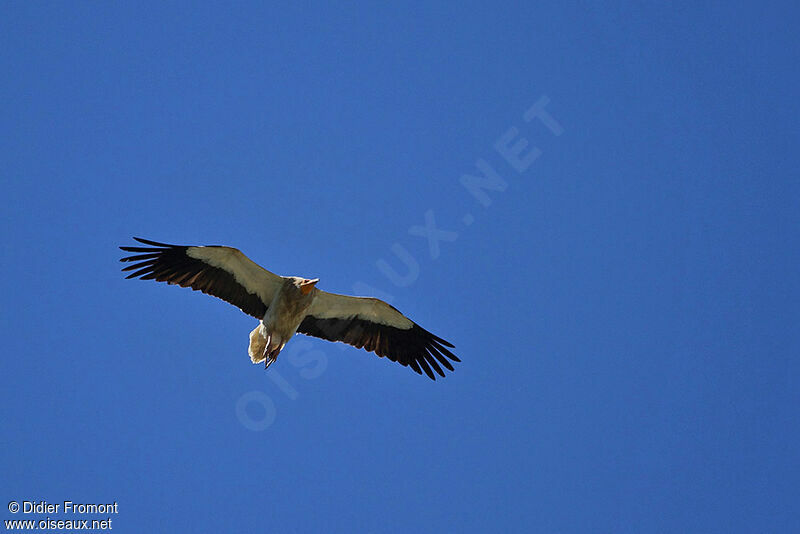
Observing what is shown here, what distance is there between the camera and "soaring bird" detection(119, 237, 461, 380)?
1664 centimetres

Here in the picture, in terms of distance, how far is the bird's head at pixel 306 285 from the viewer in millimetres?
16578

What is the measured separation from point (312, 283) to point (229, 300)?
5.11 feet

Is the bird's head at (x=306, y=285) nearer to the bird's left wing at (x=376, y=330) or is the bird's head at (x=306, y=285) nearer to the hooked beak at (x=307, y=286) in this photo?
the hooked beak at (x=307, y=286)

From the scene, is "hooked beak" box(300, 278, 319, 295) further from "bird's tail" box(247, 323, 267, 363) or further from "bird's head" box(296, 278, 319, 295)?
"bird's tail" box(247, 323, 267, 363)

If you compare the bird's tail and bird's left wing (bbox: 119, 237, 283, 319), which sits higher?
bird's left wing (bbox: 119, 237, 283, 319)

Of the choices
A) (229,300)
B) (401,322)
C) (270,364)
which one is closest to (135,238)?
(229,300)

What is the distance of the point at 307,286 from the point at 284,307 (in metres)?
0.56

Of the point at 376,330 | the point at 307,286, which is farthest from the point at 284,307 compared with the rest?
the point at 376,330

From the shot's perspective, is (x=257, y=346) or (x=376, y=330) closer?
(x=257, y=346)

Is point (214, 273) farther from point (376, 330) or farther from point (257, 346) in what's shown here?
point (376, 330)

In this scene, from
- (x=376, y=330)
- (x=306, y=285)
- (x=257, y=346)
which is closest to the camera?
(x=306, y=285)

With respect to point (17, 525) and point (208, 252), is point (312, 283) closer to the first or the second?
point (208, 252)

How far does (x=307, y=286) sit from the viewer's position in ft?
54.5

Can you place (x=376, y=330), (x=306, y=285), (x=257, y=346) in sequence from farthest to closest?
(x=376, y=330)
(x=257, y=346)
(x=306, y=285)
